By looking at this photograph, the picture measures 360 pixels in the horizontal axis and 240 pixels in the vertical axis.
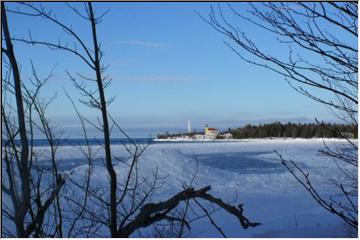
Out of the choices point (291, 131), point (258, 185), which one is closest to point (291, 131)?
point (291, 131)

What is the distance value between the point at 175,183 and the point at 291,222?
353 cm

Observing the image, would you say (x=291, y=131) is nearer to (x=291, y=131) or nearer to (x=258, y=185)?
(x=291, y=131)

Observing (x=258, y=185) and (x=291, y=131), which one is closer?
(x=291, y=131)

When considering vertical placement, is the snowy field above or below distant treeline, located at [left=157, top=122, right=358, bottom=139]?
below

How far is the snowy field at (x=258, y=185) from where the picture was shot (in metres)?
4.93

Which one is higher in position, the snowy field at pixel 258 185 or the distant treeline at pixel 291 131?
the distant treeline at pixel 291 131

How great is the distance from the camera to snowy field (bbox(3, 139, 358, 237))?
4930 millimetres

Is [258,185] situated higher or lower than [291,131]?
lower

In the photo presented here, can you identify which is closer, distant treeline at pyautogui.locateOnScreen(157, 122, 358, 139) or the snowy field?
distant treeline at pyautogui.locateOnScreen(157, 122, 358, 139)

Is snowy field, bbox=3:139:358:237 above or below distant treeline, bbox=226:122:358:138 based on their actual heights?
below

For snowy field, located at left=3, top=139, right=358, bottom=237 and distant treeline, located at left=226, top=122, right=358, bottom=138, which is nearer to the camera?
distant treeline, located at left=226, top=122, right=358, bottom=138

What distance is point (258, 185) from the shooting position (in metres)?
9.38

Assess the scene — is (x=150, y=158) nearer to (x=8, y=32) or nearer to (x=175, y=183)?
(x=175, y=183)

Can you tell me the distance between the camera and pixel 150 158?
12258 mm
